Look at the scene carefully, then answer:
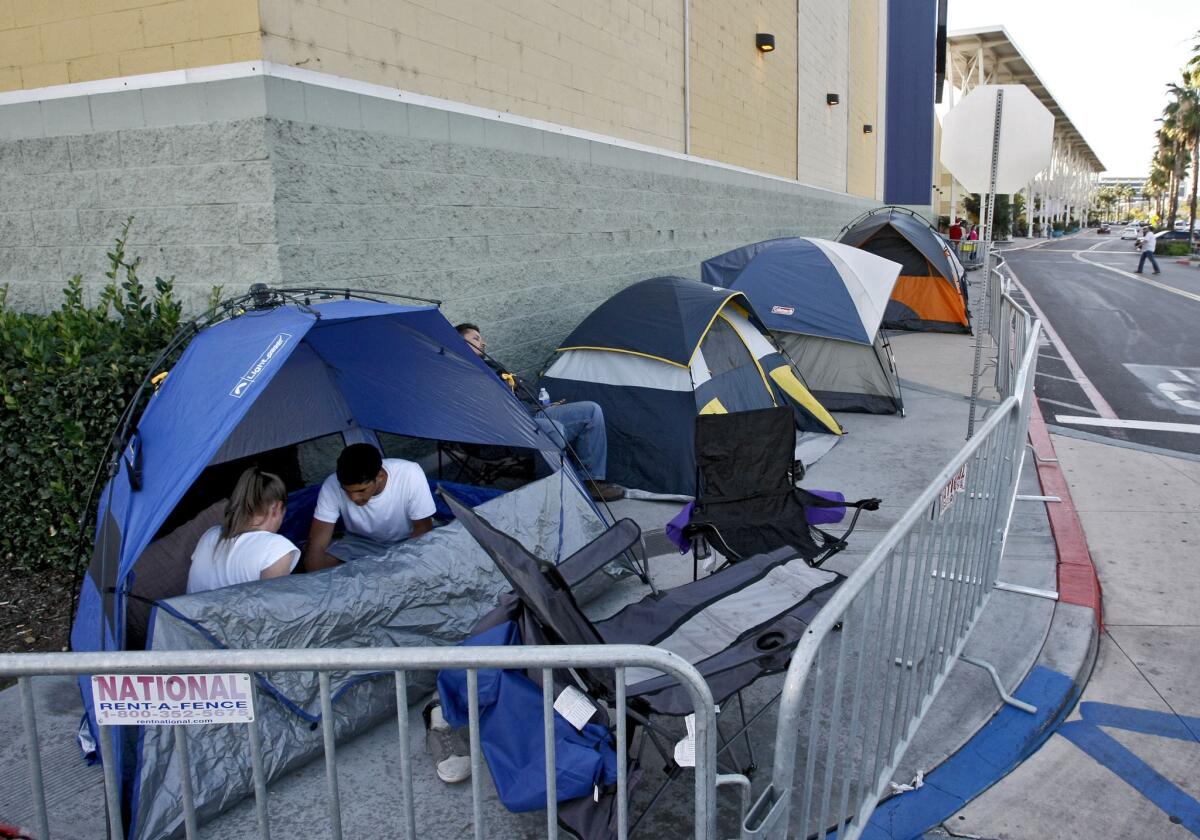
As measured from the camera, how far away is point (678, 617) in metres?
3.71

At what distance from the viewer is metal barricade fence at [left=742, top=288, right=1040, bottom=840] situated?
2.19m

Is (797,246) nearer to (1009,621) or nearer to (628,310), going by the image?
(628,310)

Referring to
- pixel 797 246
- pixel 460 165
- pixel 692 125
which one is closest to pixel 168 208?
pixel 460 165

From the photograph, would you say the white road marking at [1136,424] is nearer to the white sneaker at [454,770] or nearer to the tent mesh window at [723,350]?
the tent mesh window at [723,350]

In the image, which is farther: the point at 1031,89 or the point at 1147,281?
the point at 1031,89

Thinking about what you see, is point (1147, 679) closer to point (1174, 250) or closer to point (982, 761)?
point (982, 761)

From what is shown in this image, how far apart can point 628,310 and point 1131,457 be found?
4.76 metres

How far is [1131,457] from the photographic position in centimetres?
791

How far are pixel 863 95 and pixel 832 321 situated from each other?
19.0 metres

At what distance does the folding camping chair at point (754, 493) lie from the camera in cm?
472

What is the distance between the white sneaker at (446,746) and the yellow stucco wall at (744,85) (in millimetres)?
9949

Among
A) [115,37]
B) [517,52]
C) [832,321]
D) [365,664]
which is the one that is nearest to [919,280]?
[832,321]

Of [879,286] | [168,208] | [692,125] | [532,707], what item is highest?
[692,125]

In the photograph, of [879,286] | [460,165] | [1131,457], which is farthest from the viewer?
[879,286]
